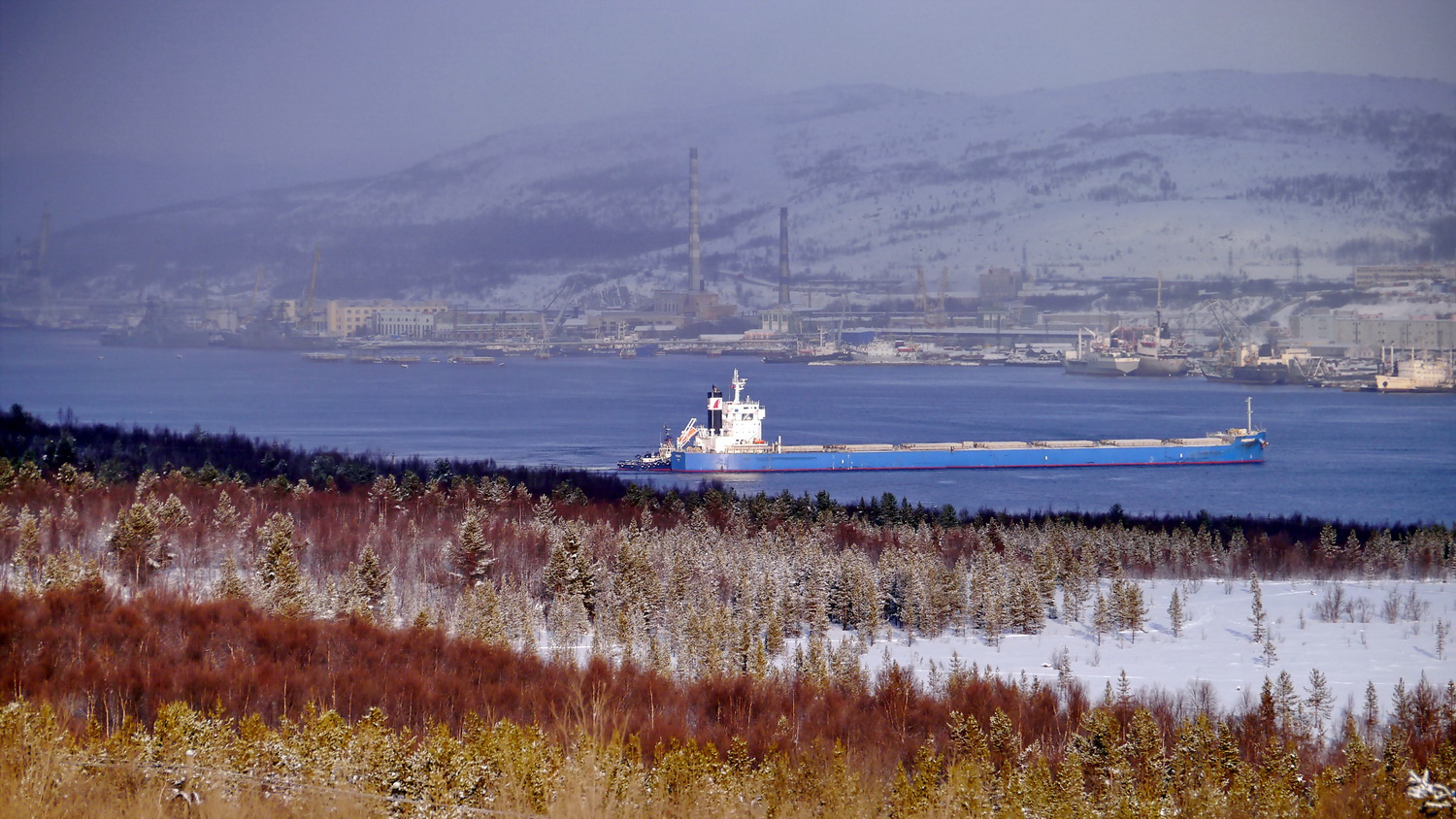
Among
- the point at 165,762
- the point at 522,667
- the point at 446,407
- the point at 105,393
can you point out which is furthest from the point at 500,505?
the point at 105,393

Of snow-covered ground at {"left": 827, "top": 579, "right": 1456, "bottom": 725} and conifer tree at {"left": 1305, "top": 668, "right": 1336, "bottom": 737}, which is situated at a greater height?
conifer tree at {"left": 1305, "top": 668, "right": 1336, "bottom": 737}

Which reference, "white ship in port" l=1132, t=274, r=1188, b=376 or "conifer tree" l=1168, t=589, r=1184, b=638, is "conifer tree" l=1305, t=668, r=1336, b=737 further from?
"white ship in port" l=1132, t=274, r=1188, b=376

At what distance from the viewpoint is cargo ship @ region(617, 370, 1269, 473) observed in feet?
84.3

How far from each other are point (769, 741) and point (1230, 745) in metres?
2.01

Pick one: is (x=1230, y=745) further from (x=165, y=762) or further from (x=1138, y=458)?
(x=1138, y=458)

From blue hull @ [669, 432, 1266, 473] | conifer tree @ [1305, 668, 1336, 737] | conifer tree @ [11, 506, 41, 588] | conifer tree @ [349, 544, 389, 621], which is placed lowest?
blue hull @ [669, 432, 1266, 473]

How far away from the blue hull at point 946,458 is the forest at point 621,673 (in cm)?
902

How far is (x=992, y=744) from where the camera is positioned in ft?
20.1

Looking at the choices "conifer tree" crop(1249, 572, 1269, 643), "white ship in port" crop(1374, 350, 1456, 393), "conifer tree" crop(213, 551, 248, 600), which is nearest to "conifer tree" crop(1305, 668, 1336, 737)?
"conifer tree" crop(1249, 572, 1269, 643)

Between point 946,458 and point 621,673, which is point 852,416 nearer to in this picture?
point 946,458

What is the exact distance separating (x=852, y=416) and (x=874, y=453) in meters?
11.3

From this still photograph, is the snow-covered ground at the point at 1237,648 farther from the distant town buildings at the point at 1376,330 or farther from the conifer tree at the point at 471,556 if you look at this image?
the distant town buildings at the point at 1376,330

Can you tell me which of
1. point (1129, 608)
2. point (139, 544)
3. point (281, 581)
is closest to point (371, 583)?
point (281, 581)

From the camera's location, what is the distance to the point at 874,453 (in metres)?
25.8
